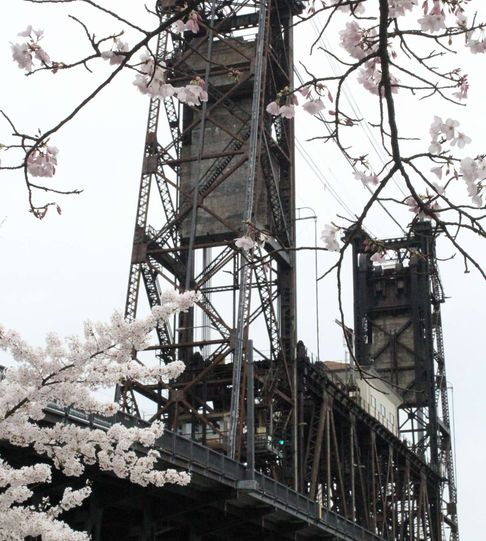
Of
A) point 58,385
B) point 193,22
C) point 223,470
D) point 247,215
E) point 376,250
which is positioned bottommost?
point 376,250

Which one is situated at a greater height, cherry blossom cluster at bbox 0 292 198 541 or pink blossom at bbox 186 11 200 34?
cherry blossom cluster at bbox 0 292 198 541

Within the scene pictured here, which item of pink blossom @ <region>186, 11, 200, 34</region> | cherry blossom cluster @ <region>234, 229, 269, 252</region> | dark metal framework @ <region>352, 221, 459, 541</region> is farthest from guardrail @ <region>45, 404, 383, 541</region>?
dark metal framework @ <region>352, 221, 459, 541</region>

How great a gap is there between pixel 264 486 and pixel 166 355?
12547 mm

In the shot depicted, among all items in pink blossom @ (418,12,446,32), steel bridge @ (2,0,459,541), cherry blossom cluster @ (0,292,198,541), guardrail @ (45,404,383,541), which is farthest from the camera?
steel bridge @ (2,0,459,541)

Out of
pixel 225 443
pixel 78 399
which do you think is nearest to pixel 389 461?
pixel 225 443

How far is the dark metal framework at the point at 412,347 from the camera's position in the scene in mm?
76062

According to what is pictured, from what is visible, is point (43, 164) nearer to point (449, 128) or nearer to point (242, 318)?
point (449, 128)

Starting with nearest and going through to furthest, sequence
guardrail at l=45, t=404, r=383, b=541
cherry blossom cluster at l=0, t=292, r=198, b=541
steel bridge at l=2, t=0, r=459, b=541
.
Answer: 1. cherry blossom cluster at l=0, t=292, r=198, b=541
2. guardrail at l=45, t=404, r=383, b=541
3. steel bridge at l=2, t=0, r=459, b=541

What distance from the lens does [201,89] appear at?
830cm

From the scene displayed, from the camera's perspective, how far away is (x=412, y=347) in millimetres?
77500

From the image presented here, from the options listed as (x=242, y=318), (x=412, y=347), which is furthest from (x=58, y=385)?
(x=412, y=347)

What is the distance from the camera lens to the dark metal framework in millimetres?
76062

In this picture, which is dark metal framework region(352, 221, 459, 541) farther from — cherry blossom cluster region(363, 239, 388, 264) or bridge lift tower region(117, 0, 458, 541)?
cherry blossom cluster region(363, 239, 388, 264)

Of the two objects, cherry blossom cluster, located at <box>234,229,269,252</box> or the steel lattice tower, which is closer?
cherry blossom cluster, located at <box>234,229,269,252</box>
